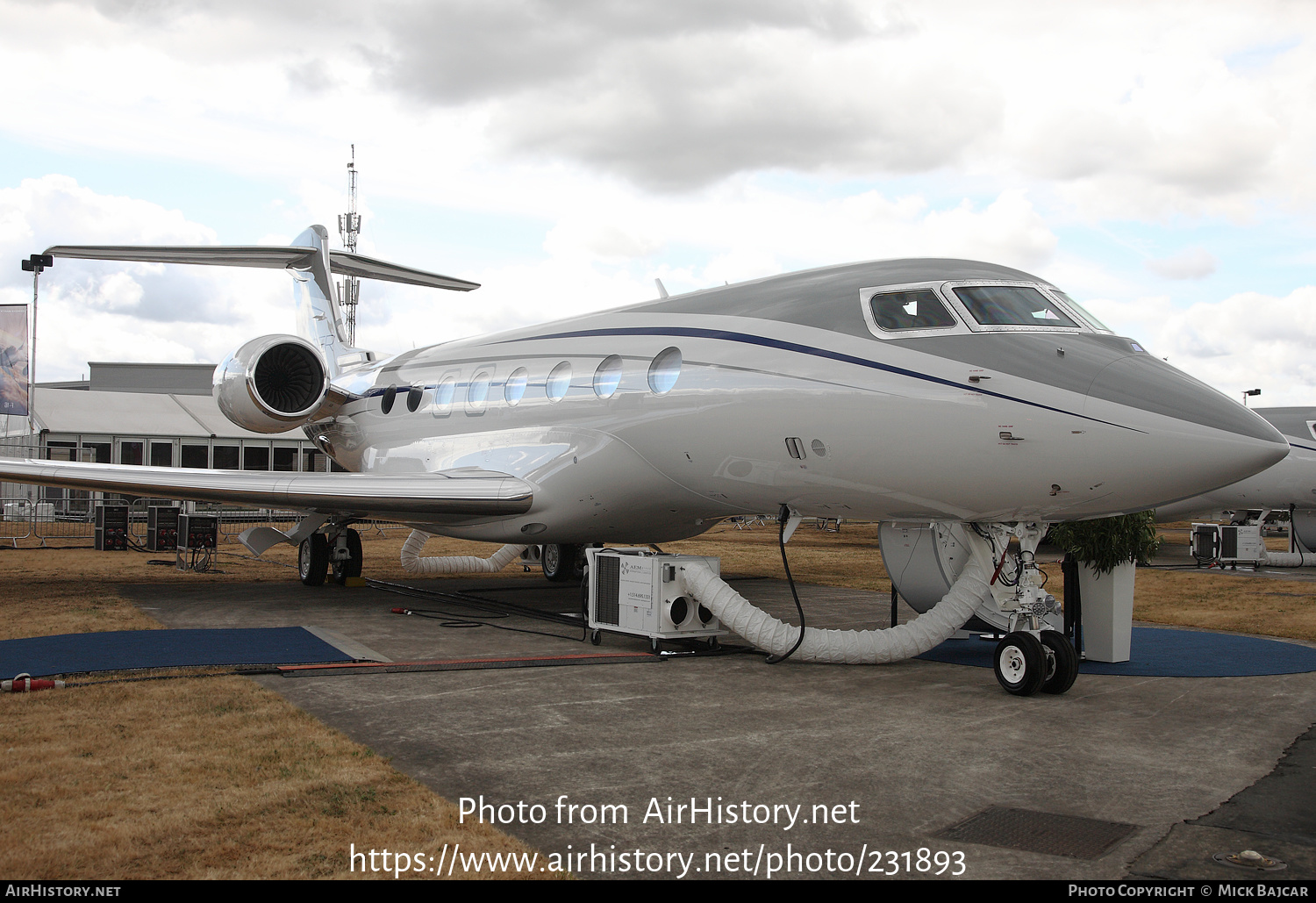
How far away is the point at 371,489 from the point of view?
11.6 m

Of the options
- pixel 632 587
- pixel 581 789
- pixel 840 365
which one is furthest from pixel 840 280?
pixel 581 789

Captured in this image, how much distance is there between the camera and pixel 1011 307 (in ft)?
26.1

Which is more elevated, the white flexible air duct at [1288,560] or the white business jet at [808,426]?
the white business jet at [808,426]

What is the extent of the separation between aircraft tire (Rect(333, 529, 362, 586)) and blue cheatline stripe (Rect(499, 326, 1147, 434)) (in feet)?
18.5

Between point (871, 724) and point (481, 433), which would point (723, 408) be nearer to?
point (871, 724)

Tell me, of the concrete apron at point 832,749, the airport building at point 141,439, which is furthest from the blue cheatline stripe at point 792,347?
the airport building at point 141,439

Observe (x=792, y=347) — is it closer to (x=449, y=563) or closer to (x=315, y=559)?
(x=315, y=559)

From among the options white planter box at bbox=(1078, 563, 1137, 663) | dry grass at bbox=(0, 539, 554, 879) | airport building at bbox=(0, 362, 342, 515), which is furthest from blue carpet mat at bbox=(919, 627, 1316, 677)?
airport building at bbox=(0, 362, 342, 515)

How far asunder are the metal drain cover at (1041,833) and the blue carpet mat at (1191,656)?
3.82 m

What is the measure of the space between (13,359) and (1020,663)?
2109 centimetres

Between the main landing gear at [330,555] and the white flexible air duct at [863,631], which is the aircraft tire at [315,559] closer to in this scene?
the main landing gear at [330,555]

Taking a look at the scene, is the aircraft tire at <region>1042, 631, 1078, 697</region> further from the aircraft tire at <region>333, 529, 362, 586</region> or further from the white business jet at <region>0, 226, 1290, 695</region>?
the aircraft tire at <region>333, 529, 362, 586</region>

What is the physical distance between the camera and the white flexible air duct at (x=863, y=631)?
8688 mm

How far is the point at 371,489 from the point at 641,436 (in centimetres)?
352
